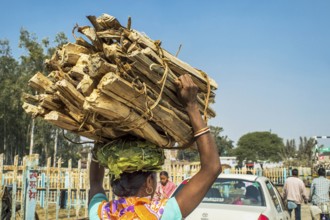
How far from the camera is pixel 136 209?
205 cm

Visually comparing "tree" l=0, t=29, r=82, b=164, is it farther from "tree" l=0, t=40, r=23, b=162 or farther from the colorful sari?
the colorful sari

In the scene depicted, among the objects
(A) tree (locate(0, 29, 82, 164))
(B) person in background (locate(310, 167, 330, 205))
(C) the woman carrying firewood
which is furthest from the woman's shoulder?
(A) tree (locate(0, 29, 82, 164))

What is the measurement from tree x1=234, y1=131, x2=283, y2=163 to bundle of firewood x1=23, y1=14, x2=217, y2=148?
8468 centimetres

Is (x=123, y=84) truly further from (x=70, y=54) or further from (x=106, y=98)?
(x=70, y=54)

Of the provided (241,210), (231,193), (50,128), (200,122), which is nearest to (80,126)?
(200,122)

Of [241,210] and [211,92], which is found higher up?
[211,92]

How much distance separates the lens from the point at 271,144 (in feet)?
293

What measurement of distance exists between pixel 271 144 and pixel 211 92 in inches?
3558

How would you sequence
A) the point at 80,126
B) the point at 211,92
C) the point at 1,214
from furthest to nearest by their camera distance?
the point at 1,214
the point at 211,92
the point at 80,126

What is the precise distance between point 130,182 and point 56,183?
1438 cm

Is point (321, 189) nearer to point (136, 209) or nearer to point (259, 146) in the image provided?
point (136, 209)

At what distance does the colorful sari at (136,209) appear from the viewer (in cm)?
202

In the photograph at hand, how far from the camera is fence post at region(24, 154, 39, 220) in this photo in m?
Answer: 8.52

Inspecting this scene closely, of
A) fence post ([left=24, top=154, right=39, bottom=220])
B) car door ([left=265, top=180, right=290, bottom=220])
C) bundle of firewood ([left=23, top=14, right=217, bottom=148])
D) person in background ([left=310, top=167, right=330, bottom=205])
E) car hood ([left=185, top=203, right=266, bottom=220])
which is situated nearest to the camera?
bundle of firewood ([left=23, top=14, right=217, bottom=148])
